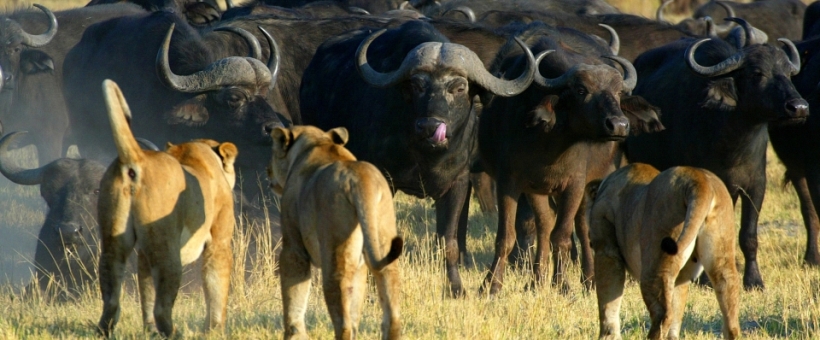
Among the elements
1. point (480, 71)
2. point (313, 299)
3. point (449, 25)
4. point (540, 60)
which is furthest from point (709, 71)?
point (313, 299)

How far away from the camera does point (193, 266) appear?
8.30m

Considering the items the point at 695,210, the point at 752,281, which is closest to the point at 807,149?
the point at 752,281

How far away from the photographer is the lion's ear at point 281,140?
5.86 m

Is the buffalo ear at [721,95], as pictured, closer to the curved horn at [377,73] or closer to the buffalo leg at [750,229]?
the buffalo leg at [750,229]

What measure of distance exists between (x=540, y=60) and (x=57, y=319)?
468 centimetres

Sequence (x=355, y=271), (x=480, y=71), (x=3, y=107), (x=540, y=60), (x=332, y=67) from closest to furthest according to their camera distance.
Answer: (x=355, y=271) < (x=480, y=71) < (x=540, y=60) < (x=332, y=67) < (x=3, y=107)

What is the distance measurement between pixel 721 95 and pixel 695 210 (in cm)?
416

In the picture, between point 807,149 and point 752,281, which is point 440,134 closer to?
point 752,281

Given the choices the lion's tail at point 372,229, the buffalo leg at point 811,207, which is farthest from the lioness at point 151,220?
the buffalo leg at point 811,207

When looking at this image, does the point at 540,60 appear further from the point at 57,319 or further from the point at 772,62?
the point at 57,319

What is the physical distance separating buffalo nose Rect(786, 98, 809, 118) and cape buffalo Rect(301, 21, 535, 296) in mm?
2102

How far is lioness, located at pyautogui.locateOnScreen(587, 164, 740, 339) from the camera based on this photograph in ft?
19.1

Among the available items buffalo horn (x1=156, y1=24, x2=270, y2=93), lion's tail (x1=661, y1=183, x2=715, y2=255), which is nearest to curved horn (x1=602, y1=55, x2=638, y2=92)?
buffalo horn (x1=156, y1=24, x2=270, y2=93)

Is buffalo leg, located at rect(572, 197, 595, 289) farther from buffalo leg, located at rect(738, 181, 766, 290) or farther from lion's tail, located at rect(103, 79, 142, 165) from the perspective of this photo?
lion's tail, located at rect(103, 79, 142, 165)
